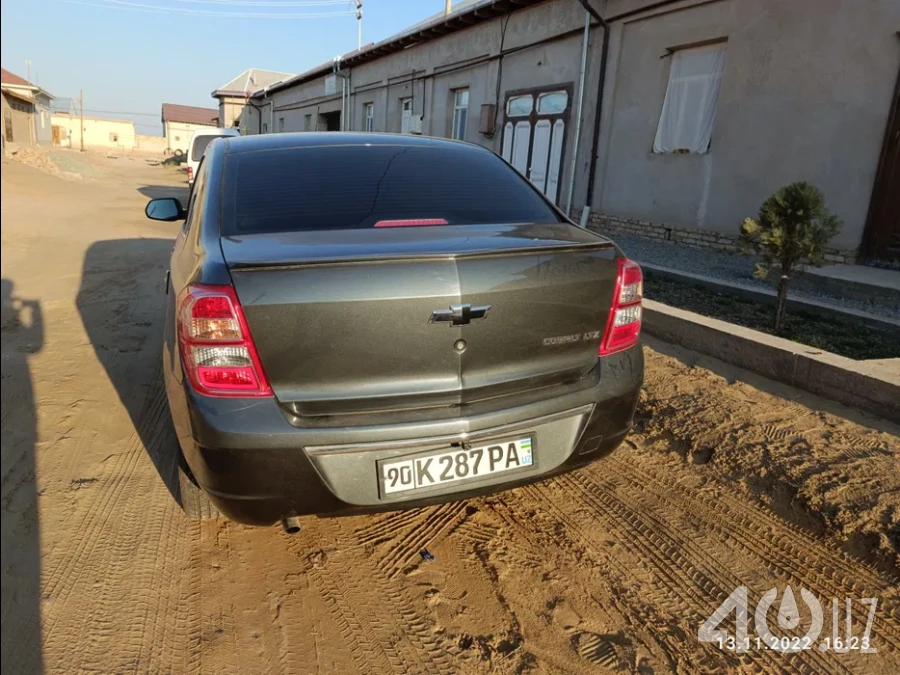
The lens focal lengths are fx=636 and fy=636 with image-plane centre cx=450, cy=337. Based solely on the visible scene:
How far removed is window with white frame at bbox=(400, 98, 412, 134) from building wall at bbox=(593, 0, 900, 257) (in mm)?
8978

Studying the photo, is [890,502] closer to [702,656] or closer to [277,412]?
[702,656]

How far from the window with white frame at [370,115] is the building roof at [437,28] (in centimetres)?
144

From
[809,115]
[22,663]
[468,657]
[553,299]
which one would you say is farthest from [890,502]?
[809,115]

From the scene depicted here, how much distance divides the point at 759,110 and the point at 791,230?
434 cm

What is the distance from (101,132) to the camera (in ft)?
253

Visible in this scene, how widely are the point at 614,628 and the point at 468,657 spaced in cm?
52

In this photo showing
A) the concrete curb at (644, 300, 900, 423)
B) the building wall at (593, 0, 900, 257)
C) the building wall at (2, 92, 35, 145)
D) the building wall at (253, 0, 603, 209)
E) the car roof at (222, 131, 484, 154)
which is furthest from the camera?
the building wall at (2, 92, 35, 145)

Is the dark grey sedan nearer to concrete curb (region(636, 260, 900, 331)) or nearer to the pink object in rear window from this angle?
the pink object in rear window

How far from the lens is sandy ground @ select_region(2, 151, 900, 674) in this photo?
6.77 ft

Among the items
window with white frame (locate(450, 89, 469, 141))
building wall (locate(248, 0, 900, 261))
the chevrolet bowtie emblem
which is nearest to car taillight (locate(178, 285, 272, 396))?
the chevrolet bowtie emblem

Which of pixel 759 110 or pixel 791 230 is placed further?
pixel 759 110

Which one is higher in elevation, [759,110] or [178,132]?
[178,132]

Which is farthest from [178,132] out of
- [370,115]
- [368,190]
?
[368,190]

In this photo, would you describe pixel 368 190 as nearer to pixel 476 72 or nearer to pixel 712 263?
pixel 712 263
